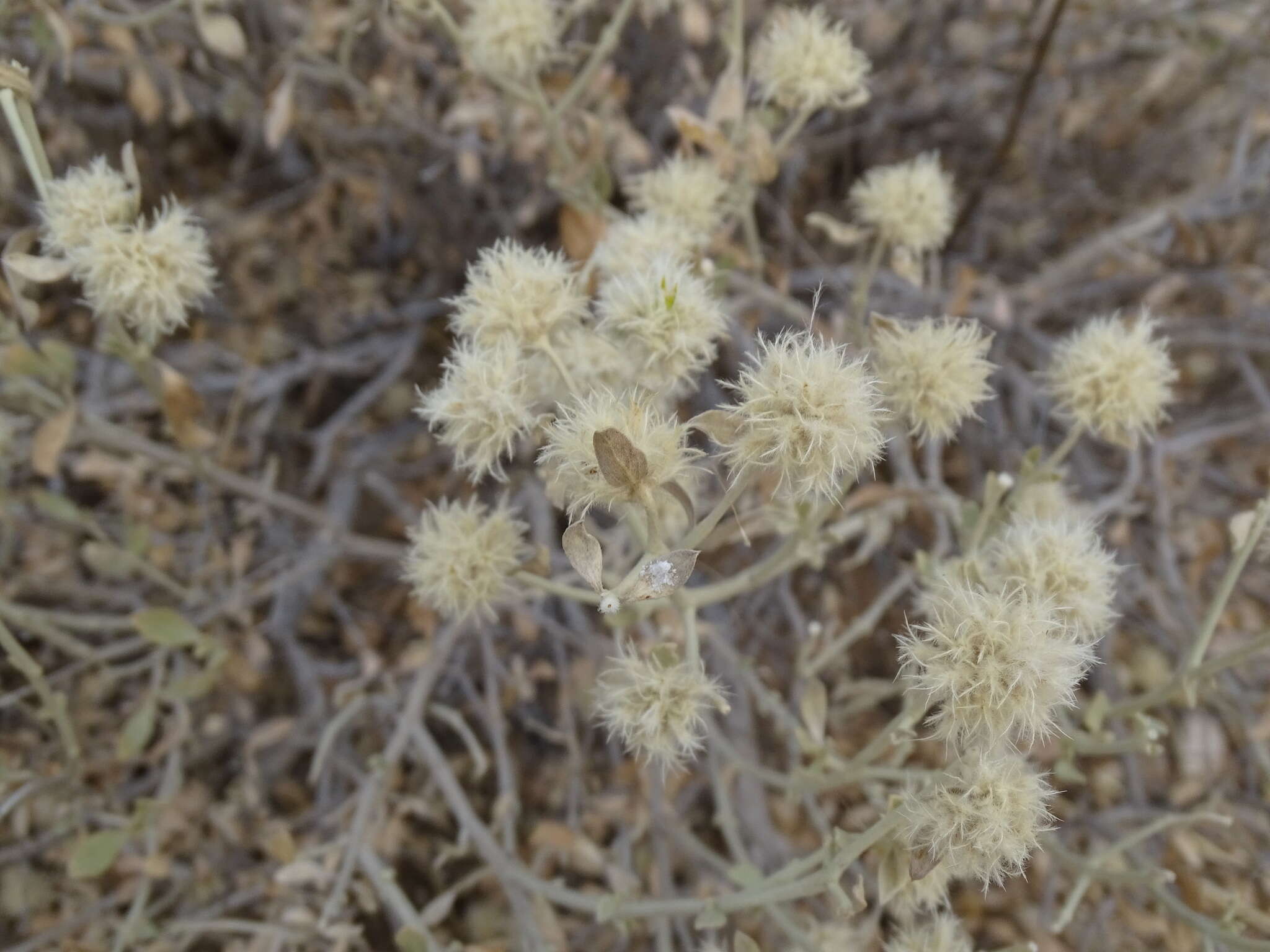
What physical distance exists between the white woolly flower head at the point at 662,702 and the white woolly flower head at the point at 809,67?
36.8 inches

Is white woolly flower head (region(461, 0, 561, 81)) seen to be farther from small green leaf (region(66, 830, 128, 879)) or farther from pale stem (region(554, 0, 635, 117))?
small green leaf (region(66, 830, 128, 879))

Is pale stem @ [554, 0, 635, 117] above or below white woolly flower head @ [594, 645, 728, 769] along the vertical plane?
above

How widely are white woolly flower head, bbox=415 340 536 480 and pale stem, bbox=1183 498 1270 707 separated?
Result: 2.86 feet

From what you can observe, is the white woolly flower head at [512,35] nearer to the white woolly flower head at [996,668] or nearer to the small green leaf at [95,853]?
the white woolly flower head at [996,668]

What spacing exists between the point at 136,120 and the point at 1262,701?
2968 millimetres

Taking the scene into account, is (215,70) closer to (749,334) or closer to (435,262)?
(435,262)

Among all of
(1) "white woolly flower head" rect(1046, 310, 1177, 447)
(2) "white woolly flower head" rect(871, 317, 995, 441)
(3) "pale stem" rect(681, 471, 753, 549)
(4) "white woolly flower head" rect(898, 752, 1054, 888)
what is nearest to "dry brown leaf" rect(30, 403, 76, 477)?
(3) "pale stem" rect(681, 471, 753, 549)

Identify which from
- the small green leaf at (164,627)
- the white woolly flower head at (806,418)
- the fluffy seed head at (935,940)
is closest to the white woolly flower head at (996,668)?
the white woolly flower head at (806,418)

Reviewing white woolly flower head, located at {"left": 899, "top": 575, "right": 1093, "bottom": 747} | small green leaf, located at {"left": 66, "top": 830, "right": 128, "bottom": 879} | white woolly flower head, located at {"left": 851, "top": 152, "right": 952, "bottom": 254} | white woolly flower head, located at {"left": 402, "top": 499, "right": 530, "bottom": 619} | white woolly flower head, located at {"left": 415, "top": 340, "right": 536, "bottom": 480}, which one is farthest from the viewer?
white woolly flower head, located at {"left": 851, "top": 152, "right": 952, "bottom": 254}

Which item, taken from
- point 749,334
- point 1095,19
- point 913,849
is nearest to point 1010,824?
point 913,849

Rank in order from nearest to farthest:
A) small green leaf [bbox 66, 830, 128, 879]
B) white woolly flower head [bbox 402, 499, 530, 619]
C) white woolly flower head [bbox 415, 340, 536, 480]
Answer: white woolly flower head [bbox 415, 340, 536, 480] → white woolly flower head [bbox 402, 499, 530, 619] → small green leaf [bbox 66, 830, 128, 879]

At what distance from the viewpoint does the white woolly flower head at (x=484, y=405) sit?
1.09 m

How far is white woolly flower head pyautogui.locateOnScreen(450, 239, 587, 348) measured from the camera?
1129 mm

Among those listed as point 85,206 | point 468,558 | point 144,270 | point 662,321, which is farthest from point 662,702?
point 85,206
